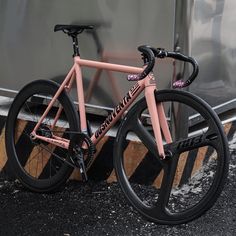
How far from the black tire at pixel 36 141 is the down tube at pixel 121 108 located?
8.9 inches

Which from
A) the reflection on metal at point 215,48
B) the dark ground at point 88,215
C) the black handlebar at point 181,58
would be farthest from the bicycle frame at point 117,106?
the reflection on metal at point 215,48

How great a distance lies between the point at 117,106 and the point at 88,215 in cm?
83

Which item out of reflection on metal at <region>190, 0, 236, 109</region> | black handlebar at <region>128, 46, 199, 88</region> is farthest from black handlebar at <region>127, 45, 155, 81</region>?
reflection on metal at <region>190, 0, 236, 109</region>

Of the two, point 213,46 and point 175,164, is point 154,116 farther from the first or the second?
point 213,46

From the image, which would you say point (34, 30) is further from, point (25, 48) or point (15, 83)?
point (15, 83)

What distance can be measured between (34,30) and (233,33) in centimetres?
164

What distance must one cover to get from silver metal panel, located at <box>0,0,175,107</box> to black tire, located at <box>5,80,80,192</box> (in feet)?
0.76

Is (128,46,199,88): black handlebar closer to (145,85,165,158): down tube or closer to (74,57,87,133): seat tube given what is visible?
(145,85,165,158): down tube

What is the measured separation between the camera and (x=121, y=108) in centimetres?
360

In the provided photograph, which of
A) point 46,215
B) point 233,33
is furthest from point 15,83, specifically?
point 233,33

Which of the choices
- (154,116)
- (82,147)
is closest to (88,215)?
(82,147)

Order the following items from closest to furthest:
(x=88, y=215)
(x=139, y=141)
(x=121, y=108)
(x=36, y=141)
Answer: (x=121, y=108) → (x=88, y=215) → (x=139, y=141) → (x=36, y=141)

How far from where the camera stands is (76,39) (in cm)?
392

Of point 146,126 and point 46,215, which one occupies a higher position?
point 146,126
